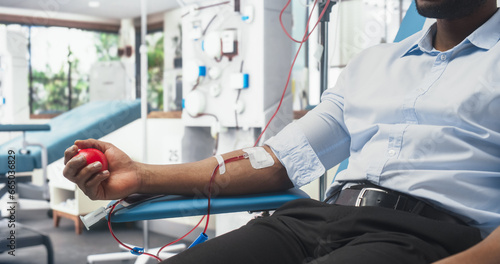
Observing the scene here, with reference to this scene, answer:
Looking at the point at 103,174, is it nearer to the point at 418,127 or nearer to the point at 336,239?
the point at 336,239

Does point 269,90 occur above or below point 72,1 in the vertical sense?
below

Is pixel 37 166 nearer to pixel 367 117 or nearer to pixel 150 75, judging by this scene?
pixel 367 117

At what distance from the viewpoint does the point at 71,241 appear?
274 centimetres

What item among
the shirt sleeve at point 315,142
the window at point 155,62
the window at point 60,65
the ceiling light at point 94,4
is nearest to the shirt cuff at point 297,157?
the shirt sleeve at point 315,142

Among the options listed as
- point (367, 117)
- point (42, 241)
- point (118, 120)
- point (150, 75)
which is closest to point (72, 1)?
point (150, 75)

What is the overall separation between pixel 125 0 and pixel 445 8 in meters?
5.55

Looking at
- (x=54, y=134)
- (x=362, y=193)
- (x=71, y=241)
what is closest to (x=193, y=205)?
(x=362, y=193)

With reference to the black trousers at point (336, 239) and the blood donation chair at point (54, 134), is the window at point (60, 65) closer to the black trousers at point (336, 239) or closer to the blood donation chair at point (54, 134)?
the blood donation chair at point (54, 134)

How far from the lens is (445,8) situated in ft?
2.95

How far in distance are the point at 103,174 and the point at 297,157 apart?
0.42m

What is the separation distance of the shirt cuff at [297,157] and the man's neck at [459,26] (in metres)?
0.37

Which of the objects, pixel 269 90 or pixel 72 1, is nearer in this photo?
pixel 269 90

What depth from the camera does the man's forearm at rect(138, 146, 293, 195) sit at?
94cm

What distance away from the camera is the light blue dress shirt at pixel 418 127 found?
32.1 inches
